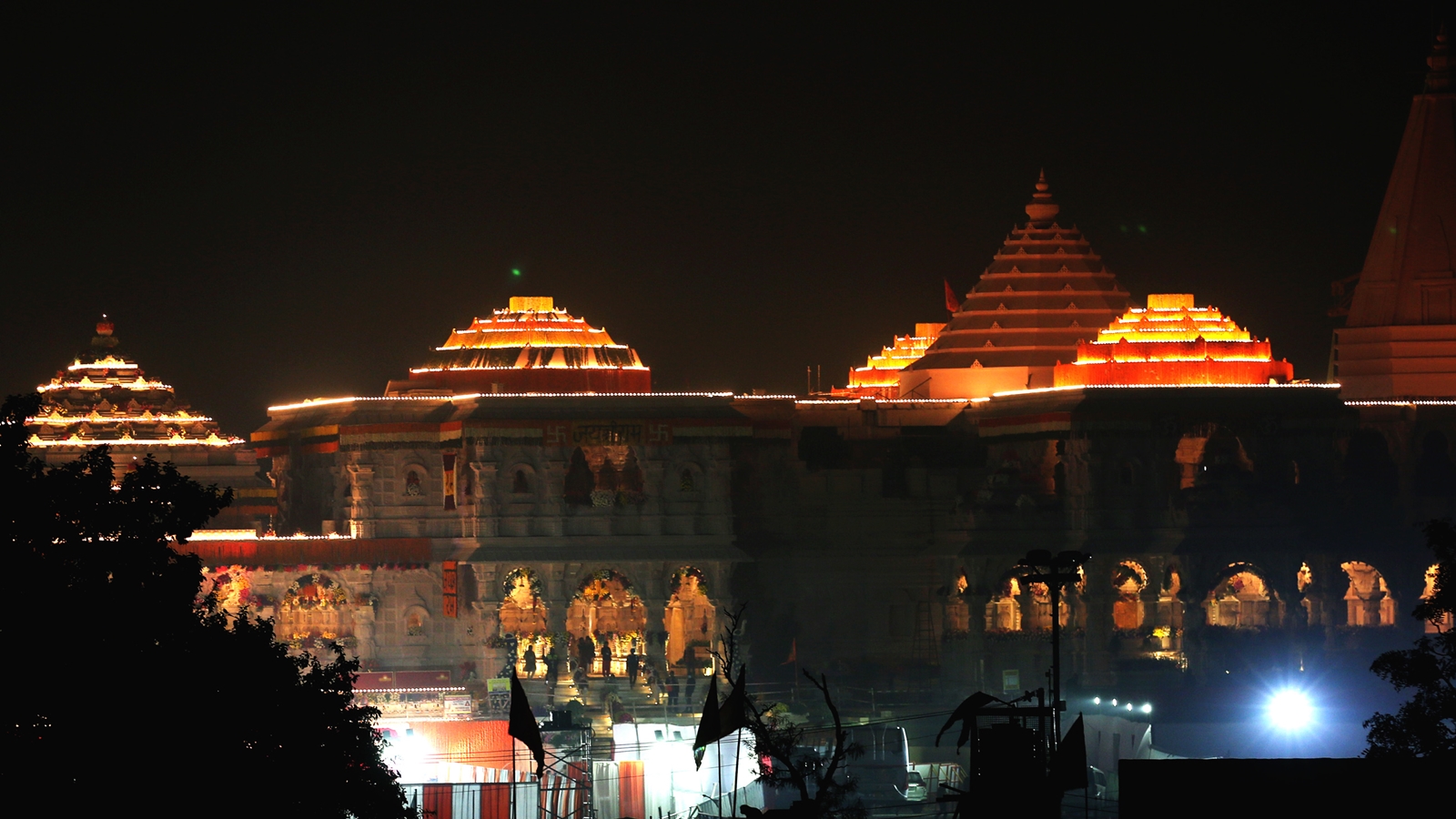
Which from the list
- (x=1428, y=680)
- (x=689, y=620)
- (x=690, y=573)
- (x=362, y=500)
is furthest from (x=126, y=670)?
(x=689, y=620)

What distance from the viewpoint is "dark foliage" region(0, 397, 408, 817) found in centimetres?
4397

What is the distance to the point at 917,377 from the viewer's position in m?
102

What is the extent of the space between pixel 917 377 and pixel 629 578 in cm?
1433

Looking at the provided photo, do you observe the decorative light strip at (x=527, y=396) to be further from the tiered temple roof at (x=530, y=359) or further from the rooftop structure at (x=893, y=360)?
the rooftop structure at (x=893, y=360)

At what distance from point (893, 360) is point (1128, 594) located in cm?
1990

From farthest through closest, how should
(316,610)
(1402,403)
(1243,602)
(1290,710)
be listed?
(1402,403), (1243,602), (316,610), (1290,710)

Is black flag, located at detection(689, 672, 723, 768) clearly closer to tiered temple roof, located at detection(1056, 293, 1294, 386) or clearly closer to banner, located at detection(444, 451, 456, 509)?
banner, located at detection(444, 451, 456, 509)

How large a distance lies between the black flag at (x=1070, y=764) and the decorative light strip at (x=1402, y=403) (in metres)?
42.7

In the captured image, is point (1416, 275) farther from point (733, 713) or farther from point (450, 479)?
point (733, 713)

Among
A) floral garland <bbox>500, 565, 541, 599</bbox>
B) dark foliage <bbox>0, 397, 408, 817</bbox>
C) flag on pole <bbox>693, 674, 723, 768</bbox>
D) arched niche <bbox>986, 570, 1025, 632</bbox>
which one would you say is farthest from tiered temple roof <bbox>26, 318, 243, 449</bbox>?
dark foliage <bbox>0, 397, 408, 817</bbox>

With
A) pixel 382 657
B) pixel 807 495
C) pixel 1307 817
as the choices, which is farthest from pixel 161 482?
pixel 807 495

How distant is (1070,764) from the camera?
50.8 metres

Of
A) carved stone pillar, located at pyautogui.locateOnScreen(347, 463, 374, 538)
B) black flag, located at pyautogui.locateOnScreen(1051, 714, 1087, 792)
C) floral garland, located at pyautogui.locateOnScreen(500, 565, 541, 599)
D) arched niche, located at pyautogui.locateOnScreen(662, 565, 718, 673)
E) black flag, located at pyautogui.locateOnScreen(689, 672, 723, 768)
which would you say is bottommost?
black flag, located at pyautogui.locateOnScreen(1051, 714, 1087, 792)

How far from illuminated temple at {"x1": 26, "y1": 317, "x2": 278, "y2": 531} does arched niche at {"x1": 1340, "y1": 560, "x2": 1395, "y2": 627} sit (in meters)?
32.4
